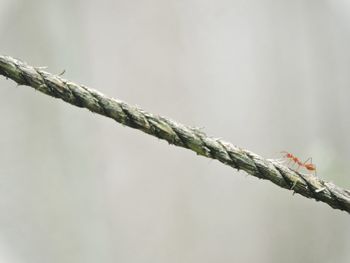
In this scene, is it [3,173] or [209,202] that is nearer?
[3,173]

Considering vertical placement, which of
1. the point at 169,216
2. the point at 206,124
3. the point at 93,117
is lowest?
the point at 169,216

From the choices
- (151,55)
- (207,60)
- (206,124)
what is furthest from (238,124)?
(151,55)

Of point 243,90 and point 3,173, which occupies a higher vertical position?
point 243,90

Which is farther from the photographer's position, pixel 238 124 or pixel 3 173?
pixel 238 124

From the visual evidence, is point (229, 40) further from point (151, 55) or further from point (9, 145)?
point (9, 145)

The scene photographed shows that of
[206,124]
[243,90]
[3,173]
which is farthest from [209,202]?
[3,173]

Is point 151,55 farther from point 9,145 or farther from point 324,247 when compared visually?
point 324,247
